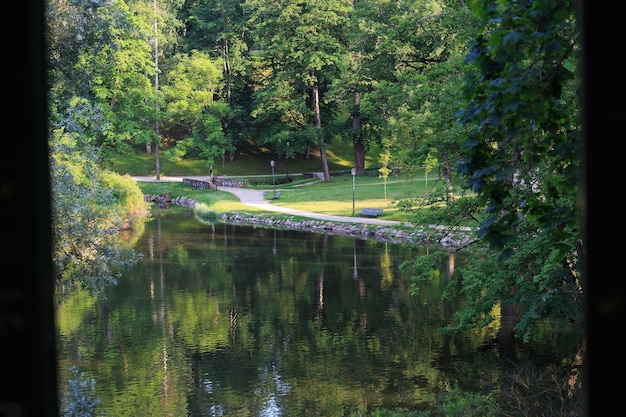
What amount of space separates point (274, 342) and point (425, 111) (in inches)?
218

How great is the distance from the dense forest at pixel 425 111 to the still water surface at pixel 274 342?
105 cm

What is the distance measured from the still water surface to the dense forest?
3.43ft

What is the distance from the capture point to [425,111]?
48.0 ft

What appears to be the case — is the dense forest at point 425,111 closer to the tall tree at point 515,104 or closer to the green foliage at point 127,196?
the tall tree at point 515,104

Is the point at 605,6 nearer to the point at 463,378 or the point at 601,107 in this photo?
the point at 601,107

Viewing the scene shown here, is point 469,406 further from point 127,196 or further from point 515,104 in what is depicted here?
point 127,196

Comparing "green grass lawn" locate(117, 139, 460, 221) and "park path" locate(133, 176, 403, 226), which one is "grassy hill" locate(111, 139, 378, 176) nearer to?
"green grass lawn" locate(117, 139, 460, 221)

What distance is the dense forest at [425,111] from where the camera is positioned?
3.32 meters

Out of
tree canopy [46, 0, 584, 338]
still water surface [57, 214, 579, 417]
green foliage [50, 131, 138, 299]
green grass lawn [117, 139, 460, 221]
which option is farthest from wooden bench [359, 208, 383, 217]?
green foliage [50, 131, 138, 299]

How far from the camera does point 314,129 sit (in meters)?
44.0

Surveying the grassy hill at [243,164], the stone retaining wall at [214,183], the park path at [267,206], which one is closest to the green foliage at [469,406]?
the park path at [267,206]

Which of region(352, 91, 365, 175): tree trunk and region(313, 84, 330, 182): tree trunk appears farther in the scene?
region(352, 91, 365, 175): tree trunk

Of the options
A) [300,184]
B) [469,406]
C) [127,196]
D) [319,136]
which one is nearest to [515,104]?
[469,406]

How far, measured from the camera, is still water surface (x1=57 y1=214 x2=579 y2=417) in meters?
11.8
